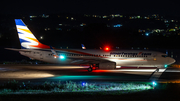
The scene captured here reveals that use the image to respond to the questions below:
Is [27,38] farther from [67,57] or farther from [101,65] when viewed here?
[101,65]

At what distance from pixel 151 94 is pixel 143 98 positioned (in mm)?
1521

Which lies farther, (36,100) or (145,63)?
(145,63)

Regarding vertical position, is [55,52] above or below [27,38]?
below

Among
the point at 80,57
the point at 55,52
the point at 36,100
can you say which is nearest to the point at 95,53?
the point at 80,57

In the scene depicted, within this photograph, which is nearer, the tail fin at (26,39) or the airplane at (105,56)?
the airplane at (105,56)

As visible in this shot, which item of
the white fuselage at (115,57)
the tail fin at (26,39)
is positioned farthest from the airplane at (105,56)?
the tail fin at (26,39)

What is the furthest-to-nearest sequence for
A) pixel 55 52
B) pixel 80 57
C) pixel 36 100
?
pixel 80 57
pixel 55 52
pixel 36 100

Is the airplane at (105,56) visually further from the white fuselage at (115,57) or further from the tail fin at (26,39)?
the tail fin at (26,39)

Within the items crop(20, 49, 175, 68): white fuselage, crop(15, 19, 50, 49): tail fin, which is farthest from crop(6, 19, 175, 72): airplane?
crop(15, 19, 50, 49): tail fin

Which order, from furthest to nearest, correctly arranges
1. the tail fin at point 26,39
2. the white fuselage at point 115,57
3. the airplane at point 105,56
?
the tail fin at point 26,39 → the white fuselage at point 115,57 → the airplane at point 105,56

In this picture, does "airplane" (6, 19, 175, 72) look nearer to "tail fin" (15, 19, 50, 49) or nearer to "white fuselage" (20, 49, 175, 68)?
"white fuselage" (20, 49, 175, 68)

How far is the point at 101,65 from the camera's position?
32.7 meters

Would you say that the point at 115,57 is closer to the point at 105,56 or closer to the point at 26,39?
the point at 105,56

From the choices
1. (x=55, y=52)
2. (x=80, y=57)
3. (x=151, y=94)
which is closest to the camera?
(x=151, y=94)
